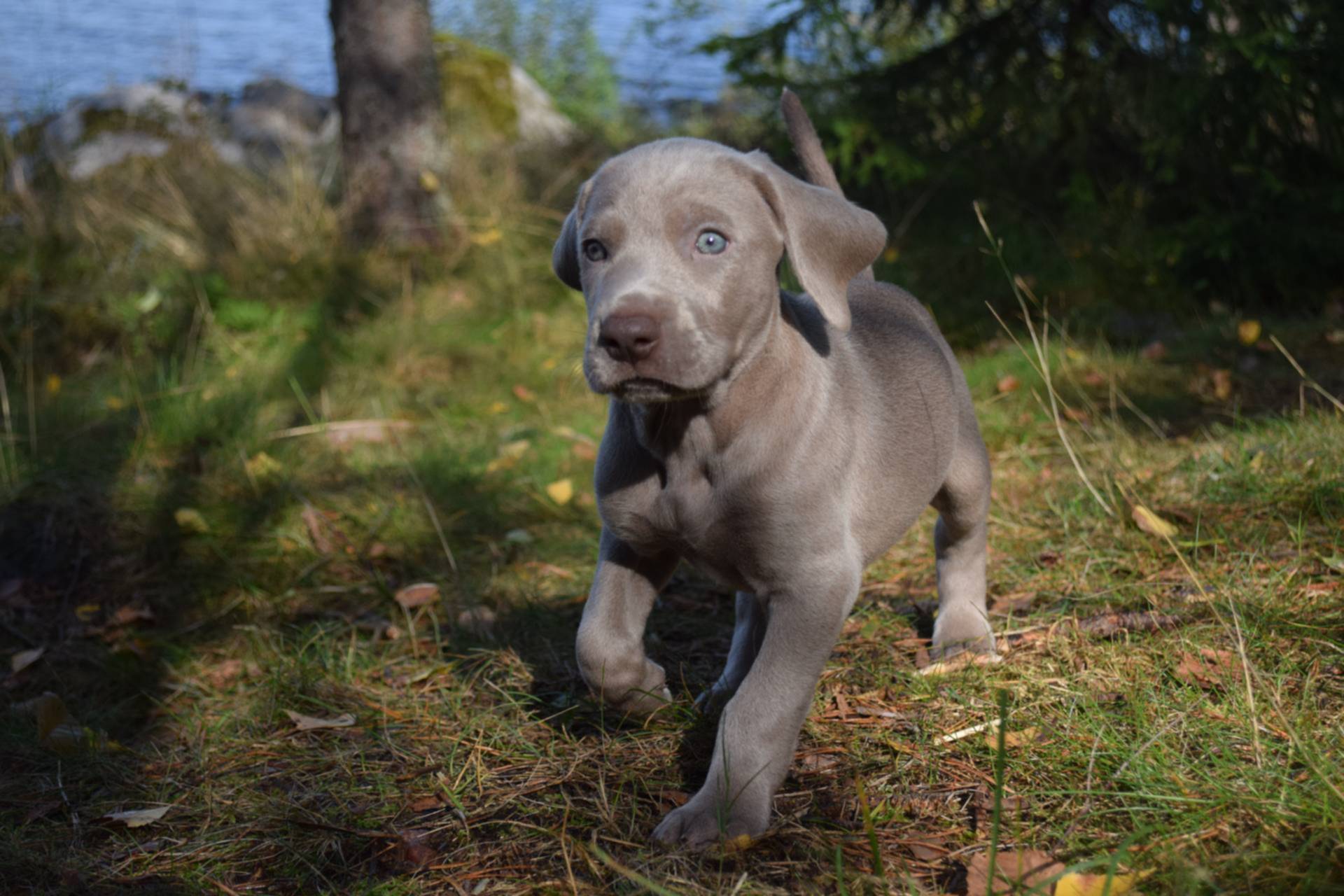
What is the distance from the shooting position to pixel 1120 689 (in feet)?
9.33

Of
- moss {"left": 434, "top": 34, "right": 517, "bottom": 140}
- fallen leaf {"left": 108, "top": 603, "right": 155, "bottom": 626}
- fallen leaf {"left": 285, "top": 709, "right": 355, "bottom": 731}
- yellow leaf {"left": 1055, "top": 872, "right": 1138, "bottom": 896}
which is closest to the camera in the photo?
yellow leaf {"left": 1055, "top": 872, "right": 1138, "bottom": 896}

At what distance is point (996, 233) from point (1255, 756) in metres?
5.10

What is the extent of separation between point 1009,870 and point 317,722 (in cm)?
193

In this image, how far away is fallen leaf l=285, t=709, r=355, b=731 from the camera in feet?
10.6

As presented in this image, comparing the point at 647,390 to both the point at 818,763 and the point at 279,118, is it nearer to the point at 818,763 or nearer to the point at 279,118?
the point at 818,763

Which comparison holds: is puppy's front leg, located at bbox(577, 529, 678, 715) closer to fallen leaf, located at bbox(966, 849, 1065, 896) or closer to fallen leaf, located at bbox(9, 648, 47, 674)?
fallen leaf, located at bbox(966, 849, 1065, 896)

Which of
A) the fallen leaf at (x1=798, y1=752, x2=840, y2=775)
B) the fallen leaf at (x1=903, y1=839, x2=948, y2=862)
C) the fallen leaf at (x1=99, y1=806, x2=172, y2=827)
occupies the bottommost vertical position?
the fallen leaf at (x1=99, y1=806, x2=172, y2=827)

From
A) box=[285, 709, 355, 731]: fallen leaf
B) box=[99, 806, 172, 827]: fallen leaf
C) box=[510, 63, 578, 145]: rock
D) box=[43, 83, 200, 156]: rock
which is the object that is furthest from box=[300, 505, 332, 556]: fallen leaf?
box=[43, 83, 200, 156]: rock

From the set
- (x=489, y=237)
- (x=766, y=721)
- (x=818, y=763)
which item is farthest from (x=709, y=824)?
(x=489, y=237)

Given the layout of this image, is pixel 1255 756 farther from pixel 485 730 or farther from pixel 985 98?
pixel 985 98

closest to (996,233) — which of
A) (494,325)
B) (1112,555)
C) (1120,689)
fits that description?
(494,325)

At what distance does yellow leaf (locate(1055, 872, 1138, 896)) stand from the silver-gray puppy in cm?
63

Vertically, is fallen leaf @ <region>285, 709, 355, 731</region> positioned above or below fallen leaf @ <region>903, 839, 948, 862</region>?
below

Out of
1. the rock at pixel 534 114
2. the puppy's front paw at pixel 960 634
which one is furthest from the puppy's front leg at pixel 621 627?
the rock at pixel 534 114
